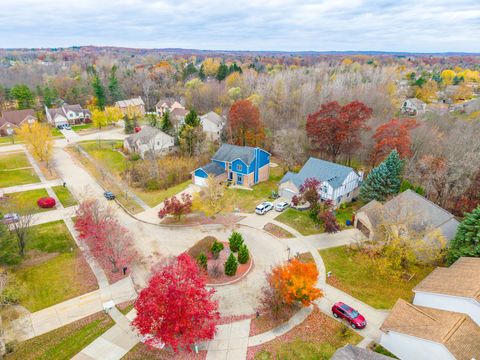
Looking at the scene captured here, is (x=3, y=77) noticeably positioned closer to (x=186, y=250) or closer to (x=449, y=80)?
(x=186, y=250)

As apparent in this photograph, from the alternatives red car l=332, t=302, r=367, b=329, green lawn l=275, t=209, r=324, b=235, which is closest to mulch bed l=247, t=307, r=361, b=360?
red car l=332, t=302, r=367, b=329

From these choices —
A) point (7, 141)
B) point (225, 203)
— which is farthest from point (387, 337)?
point (7, 141)

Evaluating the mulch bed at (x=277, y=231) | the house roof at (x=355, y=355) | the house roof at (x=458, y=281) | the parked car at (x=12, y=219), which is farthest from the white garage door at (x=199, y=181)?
the house roof at (x=355, y=355)

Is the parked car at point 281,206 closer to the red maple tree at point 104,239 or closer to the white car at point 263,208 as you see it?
the white car at point 263,208

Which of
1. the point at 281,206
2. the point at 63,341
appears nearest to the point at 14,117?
the point at 281,206

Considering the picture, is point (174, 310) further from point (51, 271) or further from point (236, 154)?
point (236, 154)
